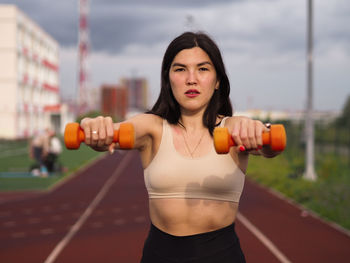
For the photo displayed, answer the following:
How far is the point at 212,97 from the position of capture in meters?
2.22

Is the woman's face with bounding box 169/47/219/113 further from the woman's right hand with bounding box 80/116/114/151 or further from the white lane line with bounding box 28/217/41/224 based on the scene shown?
the white lane line with bounding box 28/217/41/224

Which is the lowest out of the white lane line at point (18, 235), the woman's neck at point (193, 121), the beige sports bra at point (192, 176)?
the white lane line at point (18, 235)

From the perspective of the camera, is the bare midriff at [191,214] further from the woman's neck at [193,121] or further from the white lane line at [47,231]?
the white lane line at [47,231]

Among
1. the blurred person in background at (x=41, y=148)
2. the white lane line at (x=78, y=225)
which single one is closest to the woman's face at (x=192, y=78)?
the white lane line at (x=78, y=225)

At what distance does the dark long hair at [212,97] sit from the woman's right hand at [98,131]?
0.47m

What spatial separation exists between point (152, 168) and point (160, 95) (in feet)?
1.41

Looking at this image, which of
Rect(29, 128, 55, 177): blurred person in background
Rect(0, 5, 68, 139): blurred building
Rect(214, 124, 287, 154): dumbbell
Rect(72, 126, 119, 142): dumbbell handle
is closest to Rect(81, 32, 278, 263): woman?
Rect(72, 126, 119, 142): dumbbell handle

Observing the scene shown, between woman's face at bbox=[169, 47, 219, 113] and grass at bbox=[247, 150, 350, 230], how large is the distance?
21.4ft

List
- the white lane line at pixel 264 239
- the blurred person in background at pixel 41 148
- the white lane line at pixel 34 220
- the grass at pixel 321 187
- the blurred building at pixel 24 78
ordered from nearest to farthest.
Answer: the white lane line at pixel 264 239
the white lane line at pixel 34 220
the grass at pixel 321 187
the blurred person in background at pixel 41 148
the blurred building at pixel 24 78

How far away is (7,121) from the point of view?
4112cm

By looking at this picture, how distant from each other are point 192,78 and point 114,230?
19.0ft

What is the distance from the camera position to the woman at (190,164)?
1982 millimetres

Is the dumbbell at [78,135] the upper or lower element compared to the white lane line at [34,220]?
upper

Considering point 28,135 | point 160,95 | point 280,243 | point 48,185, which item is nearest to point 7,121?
point 28,135
